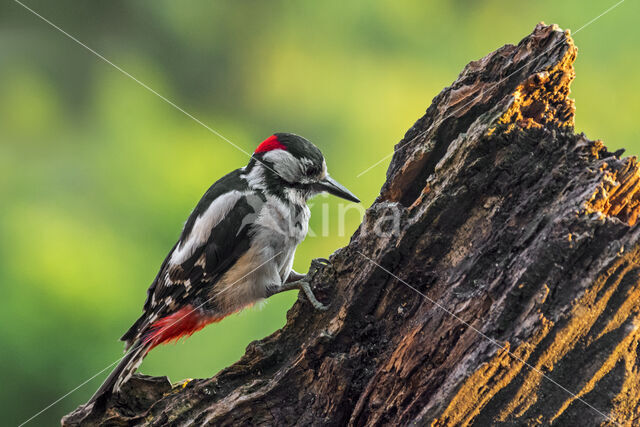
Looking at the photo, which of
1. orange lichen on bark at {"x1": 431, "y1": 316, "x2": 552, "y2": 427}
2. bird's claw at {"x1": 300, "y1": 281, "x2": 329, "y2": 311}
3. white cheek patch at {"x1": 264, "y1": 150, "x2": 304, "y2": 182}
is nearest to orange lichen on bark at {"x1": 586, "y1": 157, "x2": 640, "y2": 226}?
orange lichen on bark at {"x1": 431, "y1": 316, "x2": 552, "y2": 427}

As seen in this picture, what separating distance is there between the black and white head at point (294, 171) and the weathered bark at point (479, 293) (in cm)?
55

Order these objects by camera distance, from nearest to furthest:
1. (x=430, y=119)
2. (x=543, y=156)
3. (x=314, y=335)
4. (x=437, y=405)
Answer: (x=437, y=405) < (x=543, y=156) < (x=314, y=335) < (x=430, y=119)

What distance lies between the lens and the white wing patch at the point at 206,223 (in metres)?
1.94

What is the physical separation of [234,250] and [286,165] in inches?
13.9

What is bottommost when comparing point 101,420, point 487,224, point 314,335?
point 101,420

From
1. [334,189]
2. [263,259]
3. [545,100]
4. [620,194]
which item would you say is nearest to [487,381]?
[620,194]

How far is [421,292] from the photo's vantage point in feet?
4.13

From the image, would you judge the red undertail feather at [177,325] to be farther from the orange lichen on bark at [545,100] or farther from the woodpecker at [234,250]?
the orange lichen on bark at [545,100]

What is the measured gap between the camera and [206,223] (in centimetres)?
195

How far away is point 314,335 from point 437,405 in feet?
1.31

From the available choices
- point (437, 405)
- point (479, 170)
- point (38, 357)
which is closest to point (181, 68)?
point (38, 357)

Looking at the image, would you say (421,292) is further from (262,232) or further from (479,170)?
(262,232)

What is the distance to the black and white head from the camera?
2.03 meters

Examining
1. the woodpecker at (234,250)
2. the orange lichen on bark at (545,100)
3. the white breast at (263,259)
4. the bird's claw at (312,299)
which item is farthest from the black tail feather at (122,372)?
the orange lichen on bark at (545,100)
